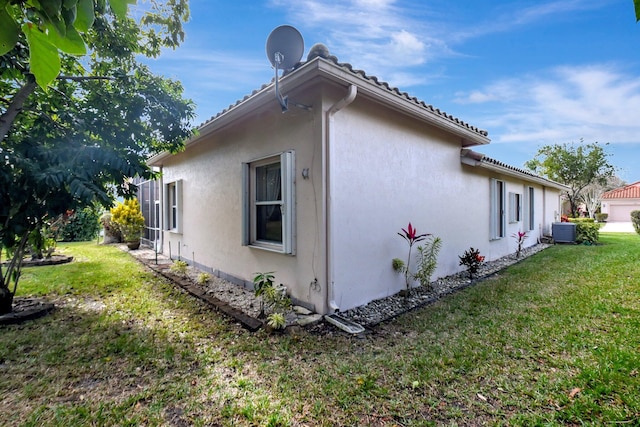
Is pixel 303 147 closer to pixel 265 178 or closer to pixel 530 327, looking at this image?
pixel 265 178

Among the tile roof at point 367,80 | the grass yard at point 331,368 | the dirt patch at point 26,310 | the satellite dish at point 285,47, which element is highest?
the satellite dish at point 285,47

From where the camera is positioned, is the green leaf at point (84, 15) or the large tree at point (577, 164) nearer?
the green leaf at point (84, 15)

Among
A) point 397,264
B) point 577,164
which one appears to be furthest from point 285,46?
point 577,164

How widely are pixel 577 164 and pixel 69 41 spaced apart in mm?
32264

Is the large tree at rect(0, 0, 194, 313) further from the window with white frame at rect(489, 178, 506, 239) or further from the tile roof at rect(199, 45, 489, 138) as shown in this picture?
the window with white frame at rect(489, 178, 506, 239)

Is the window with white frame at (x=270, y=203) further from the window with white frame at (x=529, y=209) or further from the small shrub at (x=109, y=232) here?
the small shrub at (x=109, y=232)

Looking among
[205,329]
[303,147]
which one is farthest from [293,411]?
[303,147]

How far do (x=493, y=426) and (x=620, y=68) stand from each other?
11.6m

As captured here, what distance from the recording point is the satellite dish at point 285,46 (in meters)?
4.40

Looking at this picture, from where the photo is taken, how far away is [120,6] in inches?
37.9

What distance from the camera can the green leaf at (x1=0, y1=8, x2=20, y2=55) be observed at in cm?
82

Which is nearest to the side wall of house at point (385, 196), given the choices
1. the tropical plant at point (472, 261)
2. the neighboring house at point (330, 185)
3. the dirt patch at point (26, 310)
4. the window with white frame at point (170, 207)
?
the neighboring house at point (330, 185)

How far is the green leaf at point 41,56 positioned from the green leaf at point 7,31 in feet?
0.16

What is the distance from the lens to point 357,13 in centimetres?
603
